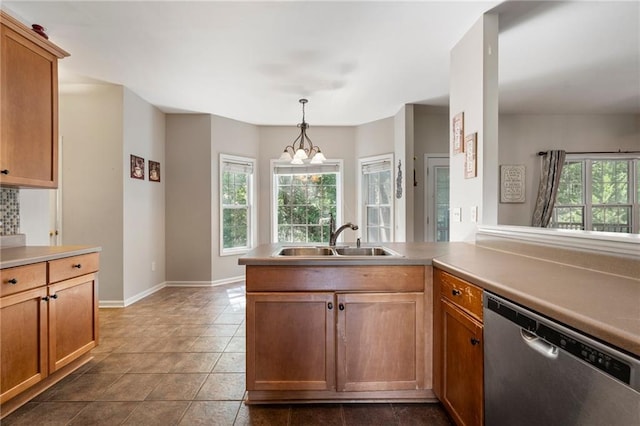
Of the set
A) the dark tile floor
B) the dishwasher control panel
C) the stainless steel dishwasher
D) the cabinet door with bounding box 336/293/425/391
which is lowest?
the dark tile floor

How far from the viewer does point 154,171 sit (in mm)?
4371

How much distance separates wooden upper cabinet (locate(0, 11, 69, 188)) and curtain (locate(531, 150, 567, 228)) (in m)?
5.88

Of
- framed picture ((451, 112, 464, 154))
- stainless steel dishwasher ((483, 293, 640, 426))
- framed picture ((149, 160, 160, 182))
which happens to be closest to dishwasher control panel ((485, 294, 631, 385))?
stainless steel dishwasher ((483, 293, 640, 426))

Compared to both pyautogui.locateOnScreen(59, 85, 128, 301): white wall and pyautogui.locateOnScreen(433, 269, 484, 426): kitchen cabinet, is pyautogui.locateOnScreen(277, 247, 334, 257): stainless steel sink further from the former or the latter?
pyautogui.locateOnScreen(59, 85, 128, 301): white wall

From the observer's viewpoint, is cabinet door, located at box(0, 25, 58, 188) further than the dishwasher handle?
Yes

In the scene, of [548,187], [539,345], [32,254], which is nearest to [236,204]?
[32,254]

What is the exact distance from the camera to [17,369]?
171 centimetres

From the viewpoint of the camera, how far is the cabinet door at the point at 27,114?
1.95m

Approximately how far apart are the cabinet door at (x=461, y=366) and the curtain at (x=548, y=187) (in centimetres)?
399

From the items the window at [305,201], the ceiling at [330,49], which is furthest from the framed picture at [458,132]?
the window at [305,201]

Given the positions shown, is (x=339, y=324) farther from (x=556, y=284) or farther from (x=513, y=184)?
(x=513, y=184)

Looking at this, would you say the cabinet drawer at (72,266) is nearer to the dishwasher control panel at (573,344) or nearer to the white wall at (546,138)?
the dishwasher control panel at (573,344)

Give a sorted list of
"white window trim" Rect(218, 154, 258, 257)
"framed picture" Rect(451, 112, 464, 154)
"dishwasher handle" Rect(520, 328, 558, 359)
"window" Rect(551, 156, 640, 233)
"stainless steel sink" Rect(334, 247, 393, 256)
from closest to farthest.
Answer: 1. "dishwasher handle" Rect(520, 328, 558, 359)
2. "stainless steel sink" Rect(334, 247, 393, 256)
3. "framed picture" Rect(451, 112, 464, 154)
4. "window" Rect(551, 156, 640, 233)
5. "white window trim" Rect(218, 154, 258, 257)

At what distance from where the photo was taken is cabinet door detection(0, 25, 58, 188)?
6.40 ft
